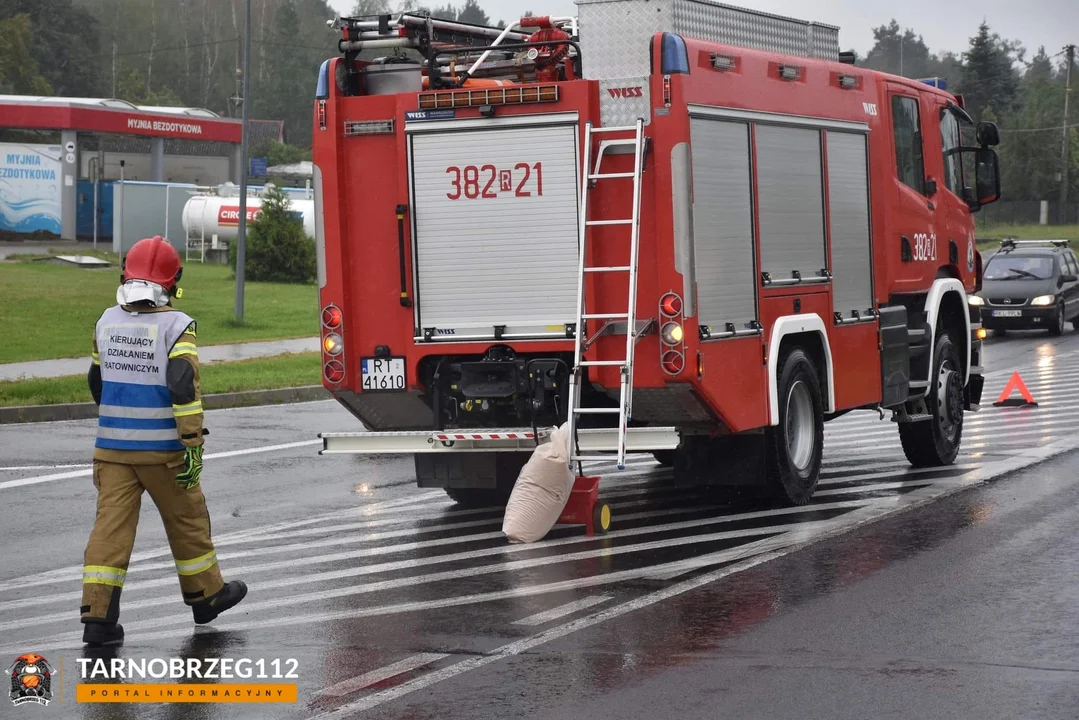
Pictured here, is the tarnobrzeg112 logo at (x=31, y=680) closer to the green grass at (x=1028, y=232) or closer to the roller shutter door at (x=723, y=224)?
the roller shutter door at (x=723, y=224)

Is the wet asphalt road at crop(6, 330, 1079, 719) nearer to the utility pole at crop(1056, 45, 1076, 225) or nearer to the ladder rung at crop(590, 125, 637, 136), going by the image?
the ladder rung at crop(590, 125, 637, 136)

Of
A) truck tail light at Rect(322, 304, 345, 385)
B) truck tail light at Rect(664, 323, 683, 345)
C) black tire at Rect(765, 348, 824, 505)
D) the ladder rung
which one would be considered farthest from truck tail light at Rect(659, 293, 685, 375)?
truck tail light at Rect(322, 304, 345, 385)

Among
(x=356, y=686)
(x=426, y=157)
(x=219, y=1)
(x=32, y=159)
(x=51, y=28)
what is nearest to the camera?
(x=356, y=686)

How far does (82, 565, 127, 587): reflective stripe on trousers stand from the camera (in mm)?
7137

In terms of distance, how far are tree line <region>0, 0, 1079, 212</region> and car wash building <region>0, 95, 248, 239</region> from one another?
16.3 meters

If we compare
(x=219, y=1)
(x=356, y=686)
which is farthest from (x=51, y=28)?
(x=356, y=686)

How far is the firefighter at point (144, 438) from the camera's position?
7.19m

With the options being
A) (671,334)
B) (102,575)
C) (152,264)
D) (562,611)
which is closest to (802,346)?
(671,334)

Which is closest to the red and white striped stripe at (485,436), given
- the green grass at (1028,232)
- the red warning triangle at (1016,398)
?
the red warning triangle at (1016,398)

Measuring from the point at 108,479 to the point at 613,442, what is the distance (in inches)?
129

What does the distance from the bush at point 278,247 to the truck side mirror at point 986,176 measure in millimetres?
28640

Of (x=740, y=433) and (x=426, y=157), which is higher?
(x=426, y=157)

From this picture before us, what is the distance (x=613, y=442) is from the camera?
9.49 meters

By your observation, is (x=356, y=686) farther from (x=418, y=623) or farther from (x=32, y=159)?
(x=32, y=159)
